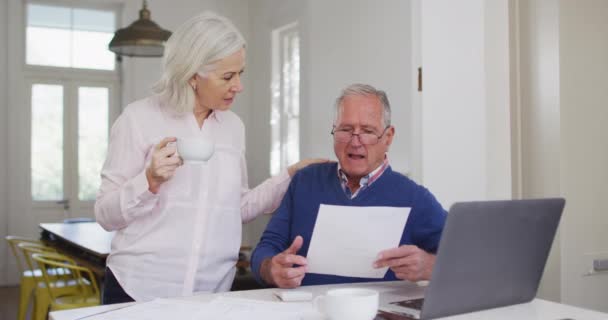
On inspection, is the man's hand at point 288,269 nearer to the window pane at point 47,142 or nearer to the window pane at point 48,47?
the window pane at point 47,142

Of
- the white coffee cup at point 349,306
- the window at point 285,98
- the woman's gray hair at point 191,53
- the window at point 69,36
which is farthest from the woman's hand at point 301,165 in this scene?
the window at point 69,36

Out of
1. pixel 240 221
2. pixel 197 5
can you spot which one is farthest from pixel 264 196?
pixel 197 5

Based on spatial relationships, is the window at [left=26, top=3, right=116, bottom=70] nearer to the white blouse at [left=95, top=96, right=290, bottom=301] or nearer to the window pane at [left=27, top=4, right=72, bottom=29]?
the window pane at [left=27, top=4, right=72, bottom=29]

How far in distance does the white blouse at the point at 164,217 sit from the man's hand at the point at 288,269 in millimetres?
Answer: 212

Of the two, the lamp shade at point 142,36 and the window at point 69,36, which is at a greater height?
the window at point 69,36

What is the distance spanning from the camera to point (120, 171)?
1767mm

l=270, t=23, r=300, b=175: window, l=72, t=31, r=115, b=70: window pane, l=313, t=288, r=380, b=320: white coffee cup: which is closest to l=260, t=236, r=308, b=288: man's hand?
l=313, t=288, r=380, b=320: white coffee cup

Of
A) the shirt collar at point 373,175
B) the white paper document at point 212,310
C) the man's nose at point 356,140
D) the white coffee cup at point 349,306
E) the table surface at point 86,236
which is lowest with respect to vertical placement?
the table surface at point 86,236

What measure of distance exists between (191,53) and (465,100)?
4.28 feet

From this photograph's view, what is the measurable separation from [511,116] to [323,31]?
3188 mm

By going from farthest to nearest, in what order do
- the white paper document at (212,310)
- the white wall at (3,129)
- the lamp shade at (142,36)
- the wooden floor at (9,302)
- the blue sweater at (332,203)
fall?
1. the white wall at (3,129)
2. the wooden floor at (9,302)
3. the lamp shade at (142,36)
4. the blue sweater at (332,203)
5. the white paper document at (212,310)

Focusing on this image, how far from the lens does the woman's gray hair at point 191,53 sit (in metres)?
1.76

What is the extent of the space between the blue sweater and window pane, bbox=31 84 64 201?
5518mm

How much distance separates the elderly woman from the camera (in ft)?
5.79
